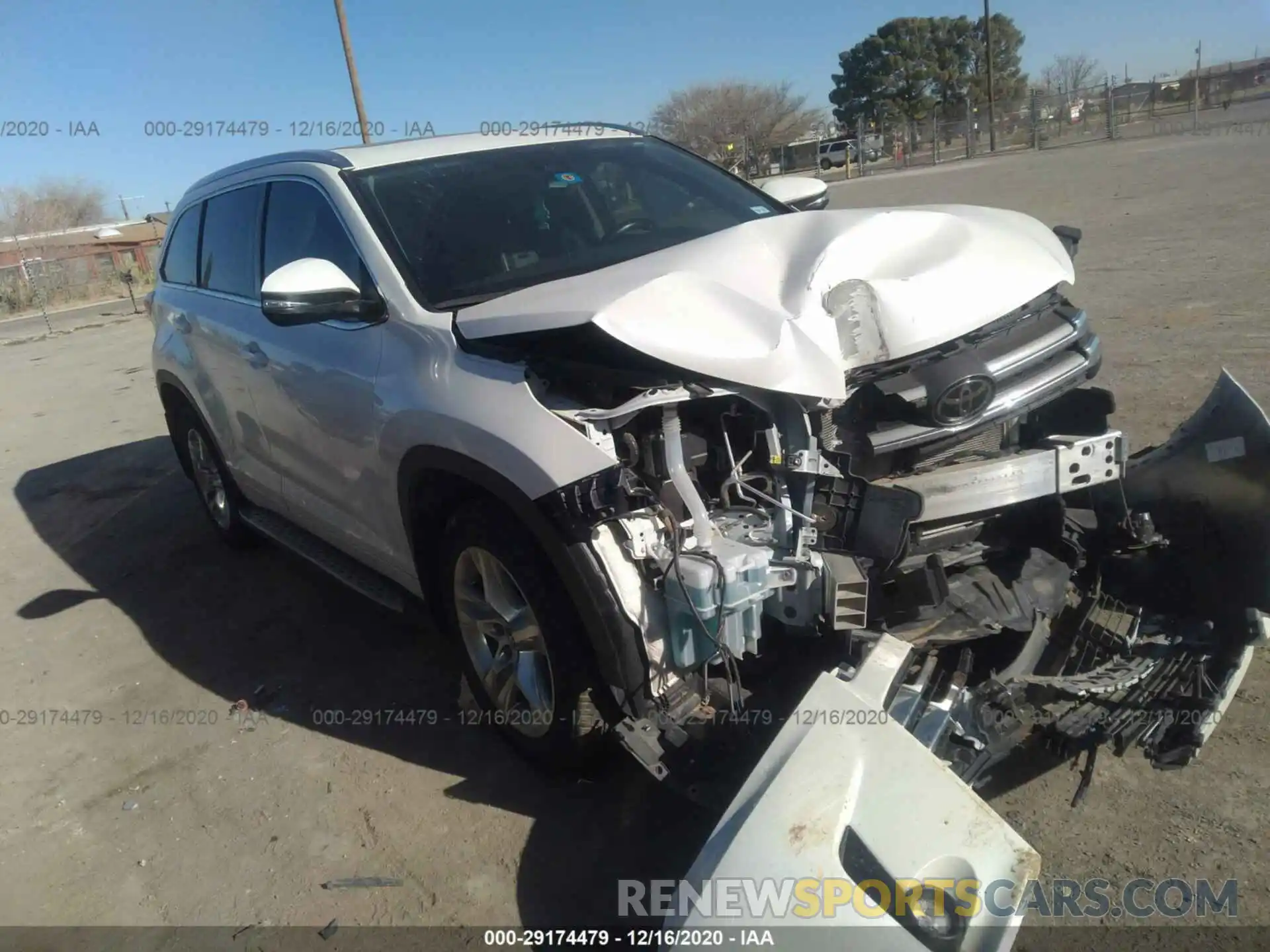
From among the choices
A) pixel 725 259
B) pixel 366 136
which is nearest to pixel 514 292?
pixel 725 259

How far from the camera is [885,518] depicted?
249cm

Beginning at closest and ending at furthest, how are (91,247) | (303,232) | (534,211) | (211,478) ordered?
1. (534,211)
2. (303,232)
3. (211,478)
4. (91,247)

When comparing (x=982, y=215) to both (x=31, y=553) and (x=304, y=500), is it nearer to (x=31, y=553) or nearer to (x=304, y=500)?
(x=304, y=500)

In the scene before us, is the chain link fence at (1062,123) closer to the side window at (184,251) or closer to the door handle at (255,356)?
the side window at (184,251)

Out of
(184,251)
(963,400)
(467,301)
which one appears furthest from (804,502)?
(184,251)

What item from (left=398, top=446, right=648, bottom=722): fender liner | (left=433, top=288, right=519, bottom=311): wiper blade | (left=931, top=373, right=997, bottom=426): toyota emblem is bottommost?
(left=398, top=446, right=648, bottom=722): fender liner

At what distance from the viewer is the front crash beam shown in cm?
191

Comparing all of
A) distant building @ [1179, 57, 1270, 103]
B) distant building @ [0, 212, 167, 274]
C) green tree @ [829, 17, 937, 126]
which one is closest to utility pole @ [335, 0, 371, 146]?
distant building @ [0, 212, 167, 274]

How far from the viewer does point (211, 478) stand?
550cm

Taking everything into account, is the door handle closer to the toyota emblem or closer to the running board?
the running board

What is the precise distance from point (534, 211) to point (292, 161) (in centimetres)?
111

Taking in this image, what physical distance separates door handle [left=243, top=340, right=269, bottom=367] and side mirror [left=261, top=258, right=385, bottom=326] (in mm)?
954

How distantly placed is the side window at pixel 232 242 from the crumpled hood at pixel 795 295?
6.36ft

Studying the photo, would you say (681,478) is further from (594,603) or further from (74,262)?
(74,262)
